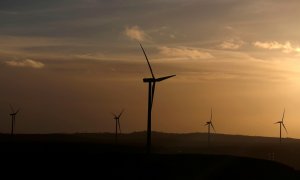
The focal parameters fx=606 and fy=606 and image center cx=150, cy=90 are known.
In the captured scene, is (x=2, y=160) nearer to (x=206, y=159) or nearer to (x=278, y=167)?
(x=206, y=159)

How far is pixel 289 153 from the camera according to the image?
143 m

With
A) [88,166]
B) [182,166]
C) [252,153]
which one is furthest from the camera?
[252,153]

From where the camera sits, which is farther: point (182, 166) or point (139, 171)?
point (182, 166)

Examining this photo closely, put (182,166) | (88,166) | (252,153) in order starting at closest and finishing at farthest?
(88,166), (182,166), (252,153)

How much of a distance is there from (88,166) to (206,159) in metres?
15.2

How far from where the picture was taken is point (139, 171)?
6112 centimetres

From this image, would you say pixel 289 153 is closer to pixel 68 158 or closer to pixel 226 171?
pixel 226 171

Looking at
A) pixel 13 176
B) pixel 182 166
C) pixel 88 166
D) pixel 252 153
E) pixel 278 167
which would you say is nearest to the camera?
pixel 13 176

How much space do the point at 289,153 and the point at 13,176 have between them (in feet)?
324

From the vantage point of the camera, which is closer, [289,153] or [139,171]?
[139,171]

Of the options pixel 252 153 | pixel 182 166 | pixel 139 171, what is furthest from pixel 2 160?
pixel 252 153

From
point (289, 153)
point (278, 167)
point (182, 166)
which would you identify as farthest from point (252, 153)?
point (182, 166)

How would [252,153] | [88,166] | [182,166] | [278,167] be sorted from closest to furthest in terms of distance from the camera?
[88,166]
[182,166]
[278,167]
[252,153]

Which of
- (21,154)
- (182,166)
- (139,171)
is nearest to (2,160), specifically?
(21,154)
